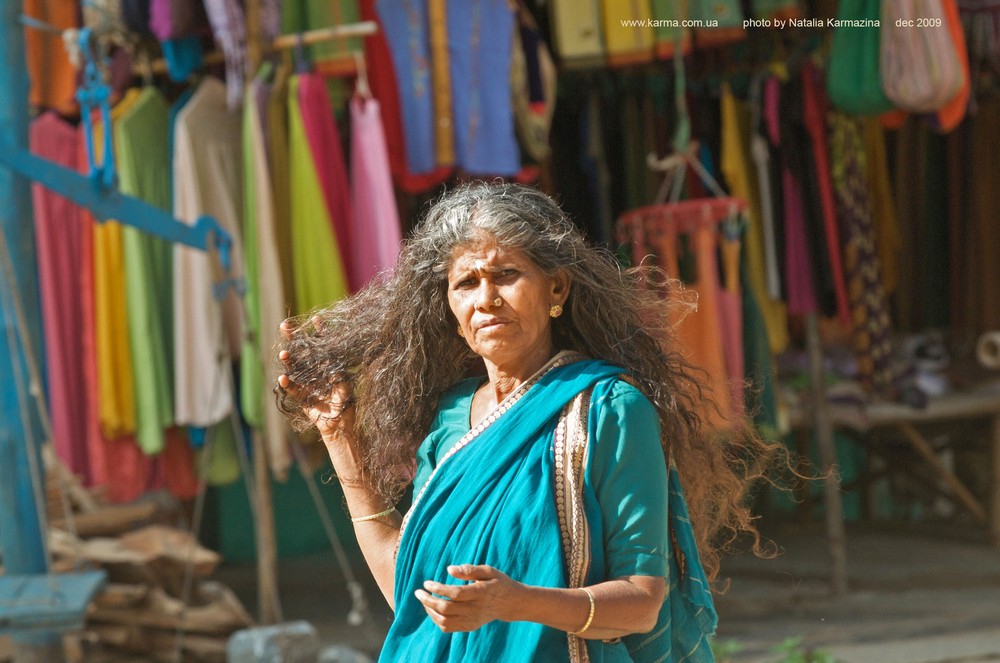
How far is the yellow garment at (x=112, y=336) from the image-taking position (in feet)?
15.1

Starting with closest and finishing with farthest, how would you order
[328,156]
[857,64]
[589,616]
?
[589,616]
[328,156]
[857,64]

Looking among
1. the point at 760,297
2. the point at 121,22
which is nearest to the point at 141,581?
the point at 121,22

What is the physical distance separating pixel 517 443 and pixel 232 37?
316cm

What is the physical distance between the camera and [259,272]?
14.4 feet

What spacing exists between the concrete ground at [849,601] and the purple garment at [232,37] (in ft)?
7.70

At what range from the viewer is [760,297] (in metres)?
5.47

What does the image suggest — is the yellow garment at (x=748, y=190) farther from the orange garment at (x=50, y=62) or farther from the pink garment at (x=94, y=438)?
the orange garment at (x=50, y=62)

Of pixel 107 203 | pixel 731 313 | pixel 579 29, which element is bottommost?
pixel 731 313

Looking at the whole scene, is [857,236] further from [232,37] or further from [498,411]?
[498,411]

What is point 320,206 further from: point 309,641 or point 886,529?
point 886,529

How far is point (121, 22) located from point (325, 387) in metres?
3.26

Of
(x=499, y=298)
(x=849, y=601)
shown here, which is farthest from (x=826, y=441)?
(x=499, y=298)

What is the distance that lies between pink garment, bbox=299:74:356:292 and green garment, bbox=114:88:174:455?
74 centimetres

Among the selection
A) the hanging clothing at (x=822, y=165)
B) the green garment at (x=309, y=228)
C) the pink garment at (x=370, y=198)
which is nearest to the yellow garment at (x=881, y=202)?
the hanging clothing at (x=822, y=165)
